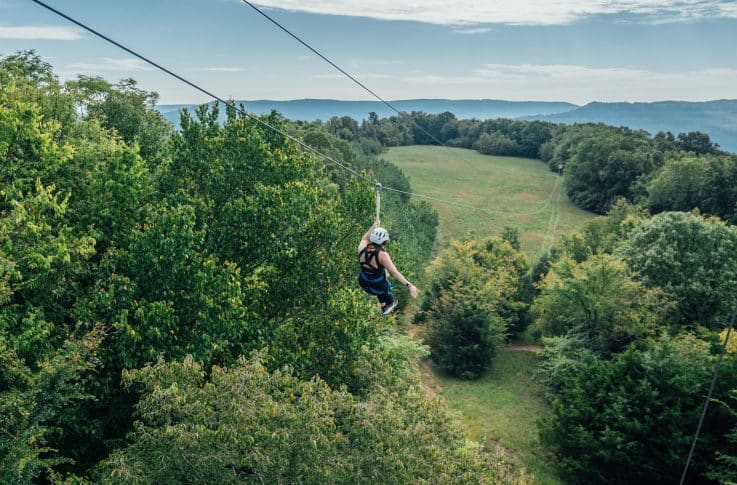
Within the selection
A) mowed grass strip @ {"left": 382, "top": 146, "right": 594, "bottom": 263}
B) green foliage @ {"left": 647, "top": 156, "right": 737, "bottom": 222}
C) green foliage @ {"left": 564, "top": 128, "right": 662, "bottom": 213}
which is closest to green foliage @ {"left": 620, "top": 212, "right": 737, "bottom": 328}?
green foliage @ {"left": 647, "top": 156, "right": 737, "bottom": 222}

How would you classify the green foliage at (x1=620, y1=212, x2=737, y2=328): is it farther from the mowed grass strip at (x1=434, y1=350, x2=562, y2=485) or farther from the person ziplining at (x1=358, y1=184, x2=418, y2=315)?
the person ziplining at (x1=358, y1=184, x2=418, y2=315)

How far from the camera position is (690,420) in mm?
24500

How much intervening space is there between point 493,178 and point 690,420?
8561cm

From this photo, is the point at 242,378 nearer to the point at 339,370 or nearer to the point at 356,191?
the point at 339,370

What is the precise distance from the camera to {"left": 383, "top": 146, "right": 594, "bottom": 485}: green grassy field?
3228cm

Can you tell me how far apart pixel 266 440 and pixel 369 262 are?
423 cm

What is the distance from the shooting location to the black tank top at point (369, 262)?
1148 cm

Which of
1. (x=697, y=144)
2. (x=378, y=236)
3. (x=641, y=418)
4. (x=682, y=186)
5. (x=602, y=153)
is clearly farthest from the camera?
(x=697, y=144)

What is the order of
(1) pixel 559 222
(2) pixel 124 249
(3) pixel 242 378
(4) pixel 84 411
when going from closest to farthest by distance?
(3) pixel 242 378 → (4) pixel 84 411 → (2) pixel 124 249 → (1) pixel 559 222

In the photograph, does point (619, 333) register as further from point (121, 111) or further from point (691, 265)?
point (121, 111)

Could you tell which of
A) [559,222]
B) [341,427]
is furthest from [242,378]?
[559,222]

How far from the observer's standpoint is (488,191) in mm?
99062

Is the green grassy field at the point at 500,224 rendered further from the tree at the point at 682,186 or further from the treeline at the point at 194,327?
the tree at the point at 682,186

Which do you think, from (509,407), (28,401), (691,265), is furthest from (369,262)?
(691,265)
